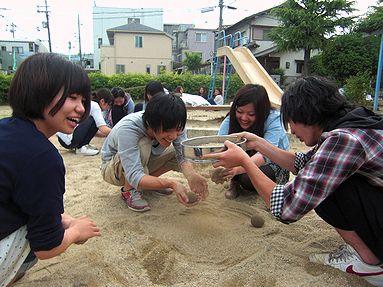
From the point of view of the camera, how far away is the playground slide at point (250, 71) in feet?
23.8

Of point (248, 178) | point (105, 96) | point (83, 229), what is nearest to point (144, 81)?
point (105, 96)

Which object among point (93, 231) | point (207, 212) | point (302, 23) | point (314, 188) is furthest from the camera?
point (302, 23)

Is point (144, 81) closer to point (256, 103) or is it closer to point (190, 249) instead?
point (256, 103)

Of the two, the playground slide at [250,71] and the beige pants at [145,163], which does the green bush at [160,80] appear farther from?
the beige pants at [145,163]

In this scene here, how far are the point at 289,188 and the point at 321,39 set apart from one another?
806 inches

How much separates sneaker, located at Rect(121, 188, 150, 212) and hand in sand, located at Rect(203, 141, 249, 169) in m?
0.84

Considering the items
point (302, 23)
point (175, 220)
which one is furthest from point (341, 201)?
point (302, 23)

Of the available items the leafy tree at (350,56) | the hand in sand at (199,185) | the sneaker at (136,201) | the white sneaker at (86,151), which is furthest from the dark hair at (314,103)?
the leafy tree at (350,56)

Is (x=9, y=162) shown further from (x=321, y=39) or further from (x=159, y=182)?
(x=321, y=39)

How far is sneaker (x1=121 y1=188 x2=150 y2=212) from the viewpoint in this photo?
2.28 metres

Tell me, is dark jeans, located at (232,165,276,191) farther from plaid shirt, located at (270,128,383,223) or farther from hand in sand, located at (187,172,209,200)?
plaid shirt, located at (270,128,383,223)

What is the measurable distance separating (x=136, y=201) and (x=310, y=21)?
778 inches

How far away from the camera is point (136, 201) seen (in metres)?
2.29

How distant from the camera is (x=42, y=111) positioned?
1.10m
